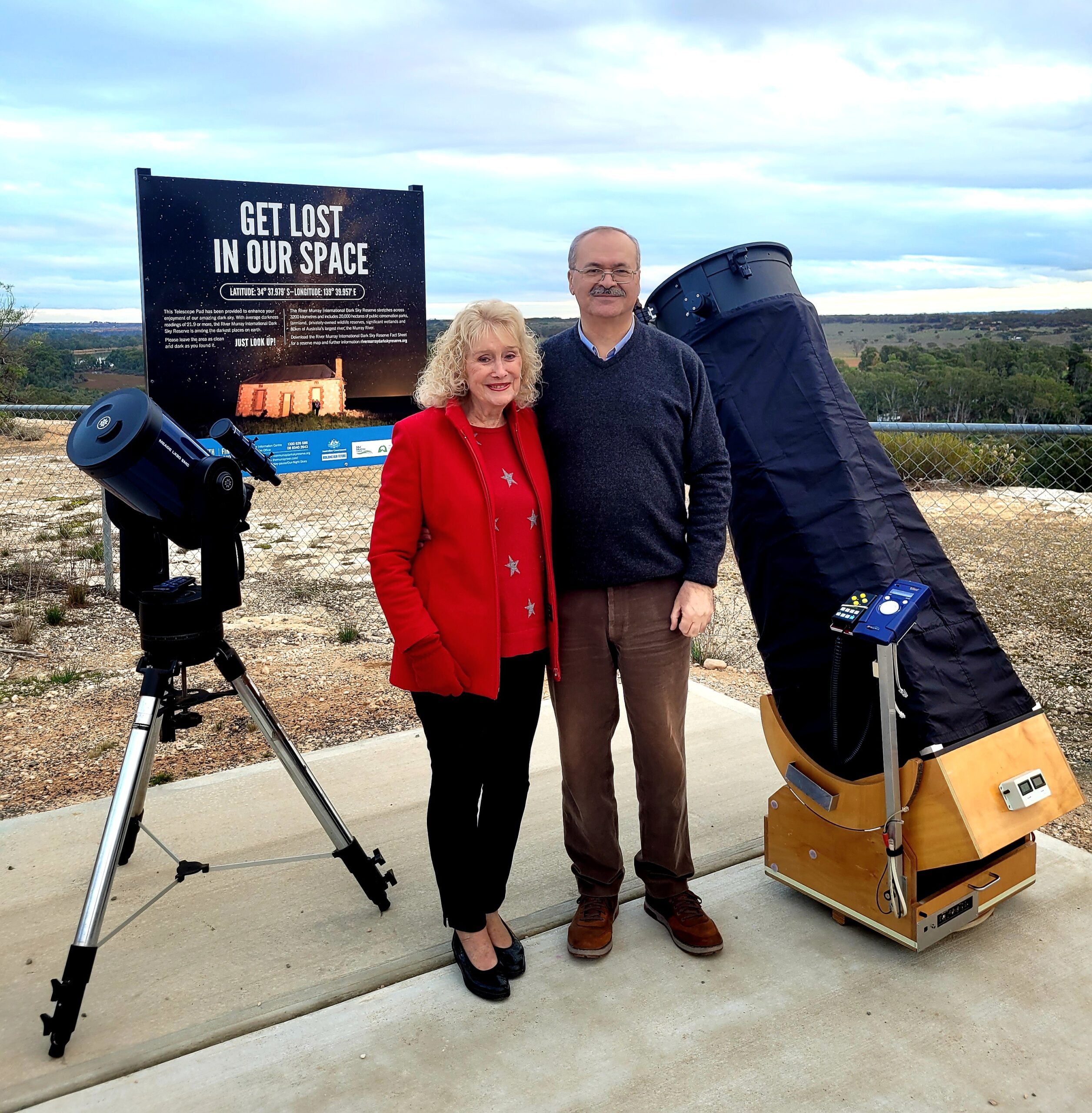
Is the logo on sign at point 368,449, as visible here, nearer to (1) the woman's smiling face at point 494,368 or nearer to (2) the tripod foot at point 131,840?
(2) the tripod foot at point 131,840

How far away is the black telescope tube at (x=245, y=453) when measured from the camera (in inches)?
113

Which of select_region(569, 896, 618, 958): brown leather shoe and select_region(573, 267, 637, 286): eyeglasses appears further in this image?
select_region(569, 896, 618, 958): brown leather shoe

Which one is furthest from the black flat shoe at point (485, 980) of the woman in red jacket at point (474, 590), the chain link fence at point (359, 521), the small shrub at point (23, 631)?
the small shrub at point (23, 631)

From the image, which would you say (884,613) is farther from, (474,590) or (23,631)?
(23,631)

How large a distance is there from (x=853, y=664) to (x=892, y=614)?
33cm

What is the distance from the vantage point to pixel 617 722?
9.71ft

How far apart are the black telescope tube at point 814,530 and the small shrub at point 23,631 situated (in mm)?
5171

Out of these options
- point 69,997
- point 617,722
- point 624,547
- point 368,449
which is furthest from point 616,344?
point 368,449

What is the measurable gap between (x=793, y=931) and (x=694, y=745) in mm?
1413

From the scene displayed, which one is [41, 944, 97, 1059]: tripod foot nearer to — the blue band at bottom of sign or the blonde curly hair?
the blonde curly hair

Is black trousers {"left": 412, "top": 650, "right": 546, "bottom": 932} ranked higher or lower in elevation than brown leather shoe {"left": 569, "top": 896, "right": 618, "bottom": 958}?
higher

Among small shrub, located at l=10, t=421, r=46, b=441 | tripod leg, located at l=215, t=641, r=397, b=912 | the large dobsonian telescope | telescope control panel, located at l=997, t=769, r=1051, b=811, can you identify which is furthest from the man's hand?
small shrub, located at l=10, t=421, r=46, b=441

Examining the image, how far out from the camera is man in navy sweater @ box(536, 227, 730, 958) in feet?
8.98

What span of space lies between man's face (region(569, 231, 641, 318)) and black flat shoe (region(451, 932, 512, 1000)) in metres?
1.79
